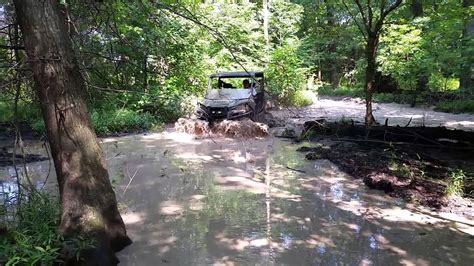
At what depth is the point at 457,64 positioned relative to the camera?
18.9m

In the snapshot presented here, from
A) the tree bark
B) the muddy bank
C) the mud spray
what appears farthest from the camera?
the tree bark

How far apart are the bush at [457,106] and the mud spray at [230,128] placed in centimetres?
933

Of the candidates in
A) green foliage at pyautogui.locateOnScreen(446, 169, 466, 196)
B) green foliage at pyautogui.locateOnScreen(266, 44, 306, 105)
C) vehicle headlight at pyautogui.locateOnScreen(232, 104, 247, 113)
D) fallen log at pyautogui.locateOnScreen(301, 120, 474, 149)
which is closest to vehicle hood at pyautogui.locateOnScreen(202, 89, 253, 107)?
vehicle headlight at pyautogui.locateOnScreen(232, 104, 247, 113)

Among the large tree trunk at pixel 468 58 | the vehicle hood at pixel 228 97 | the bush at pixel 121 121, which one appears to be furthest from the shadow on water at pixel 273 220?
the large tree trunk at pixel 468 58

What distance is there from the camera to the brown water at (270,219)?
16.0ft

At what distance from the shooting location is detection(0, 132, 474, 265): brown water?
4.88 metres

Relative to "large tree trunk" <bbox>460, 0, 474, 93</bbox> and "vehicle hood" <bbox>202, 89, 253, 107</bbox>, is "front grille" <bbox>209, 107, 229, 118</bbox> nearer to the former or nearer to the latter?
"vehicle hood" <bbox>202, 89, 253, 107</bbox>

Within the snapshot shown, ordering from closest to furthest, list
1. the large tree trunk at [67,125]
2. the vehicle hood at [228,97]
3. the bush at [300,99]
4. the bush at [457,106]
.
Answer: the large tree trunk at [67,125] < the vehicle hood at [228,97] < the bush at [457,106] < the bush at [300,99]

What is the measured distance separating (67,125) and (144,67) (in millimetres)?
6994

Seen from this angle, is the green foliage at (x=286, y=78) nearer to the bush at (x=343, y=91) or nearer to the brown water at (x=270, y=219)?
the bush at (x=343, y=91)

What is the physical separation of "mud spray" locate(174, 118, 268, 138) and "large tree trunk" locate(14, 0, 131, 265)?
26.4 feet

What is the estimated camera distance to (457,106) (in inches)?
684

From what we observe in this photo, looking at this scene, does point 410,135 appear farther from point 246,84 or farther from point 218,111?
point 246,84

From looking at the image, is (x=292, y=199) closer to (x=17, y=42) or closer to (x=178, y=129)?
(x=17, y=42)
